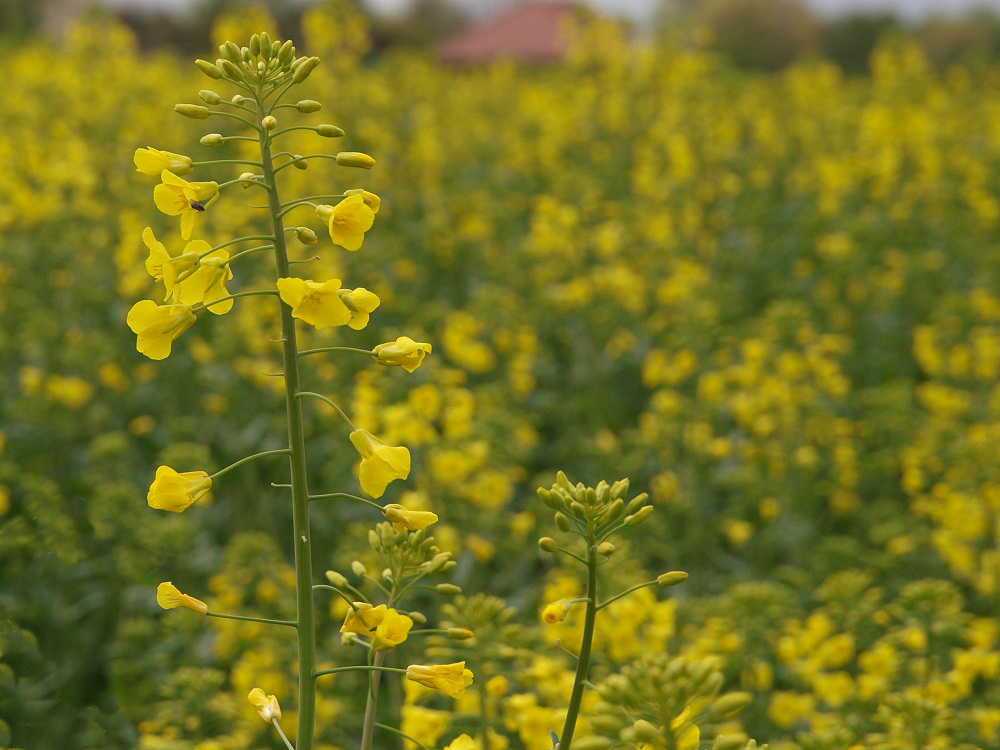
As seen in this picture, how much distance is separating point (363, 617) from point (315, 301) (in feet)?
1.82

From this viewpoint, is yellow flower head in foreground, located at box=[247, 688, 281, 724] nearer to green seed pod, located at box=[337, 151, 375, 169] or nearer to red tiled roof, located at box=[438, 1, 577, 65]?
green seed pod, located at box=[337, 151, 375, 169]

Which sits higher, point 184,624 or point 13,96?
point 13,96

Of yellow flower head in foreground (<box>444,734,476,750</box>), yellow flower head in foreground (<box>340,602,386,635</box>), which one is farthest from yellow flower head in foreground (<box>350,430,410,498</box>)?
yellow flower head in foreground (<box>444,734,476,750</box>)

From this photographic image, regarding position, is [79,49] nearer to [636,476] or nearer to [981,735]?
[636,476]

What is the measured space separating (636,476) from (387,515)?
412 cm

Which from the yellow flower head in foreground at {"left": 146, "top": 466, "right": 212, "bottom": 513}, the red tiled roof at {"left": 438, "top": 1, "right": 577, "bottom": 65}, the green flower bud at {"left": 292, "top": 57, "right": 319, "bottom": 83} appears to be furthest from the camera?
the red tiled roof at {"left": 438, "top": 1, "right": 577, "bottom": 65}

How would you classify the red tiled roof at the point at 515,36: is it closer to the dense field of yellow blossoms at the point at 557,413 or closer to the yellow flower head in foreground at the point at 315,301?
the dense field of yellow blossoms at the point at 557,413

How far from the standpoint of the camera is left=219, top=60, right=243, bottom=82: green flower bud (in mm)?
1615

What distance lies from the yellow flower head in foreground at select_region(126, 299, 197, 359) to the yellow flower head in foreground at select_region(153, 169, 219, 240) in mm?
137

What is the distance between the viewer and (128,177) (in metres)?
8.44

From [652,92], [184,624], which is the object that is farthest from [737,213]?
[184,624]

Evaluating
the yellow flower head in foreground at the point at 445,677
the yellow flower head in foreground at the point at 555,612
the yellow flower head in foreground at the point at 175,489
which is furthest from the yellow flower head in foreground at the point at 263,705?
the yellow flower head in foreground at the point at 555,612

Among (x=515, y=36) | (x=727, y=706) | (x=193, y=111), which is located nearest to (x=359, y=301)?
(x=193, y=111)

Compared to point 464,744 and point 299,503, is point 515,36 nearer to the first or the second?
point 299,503
